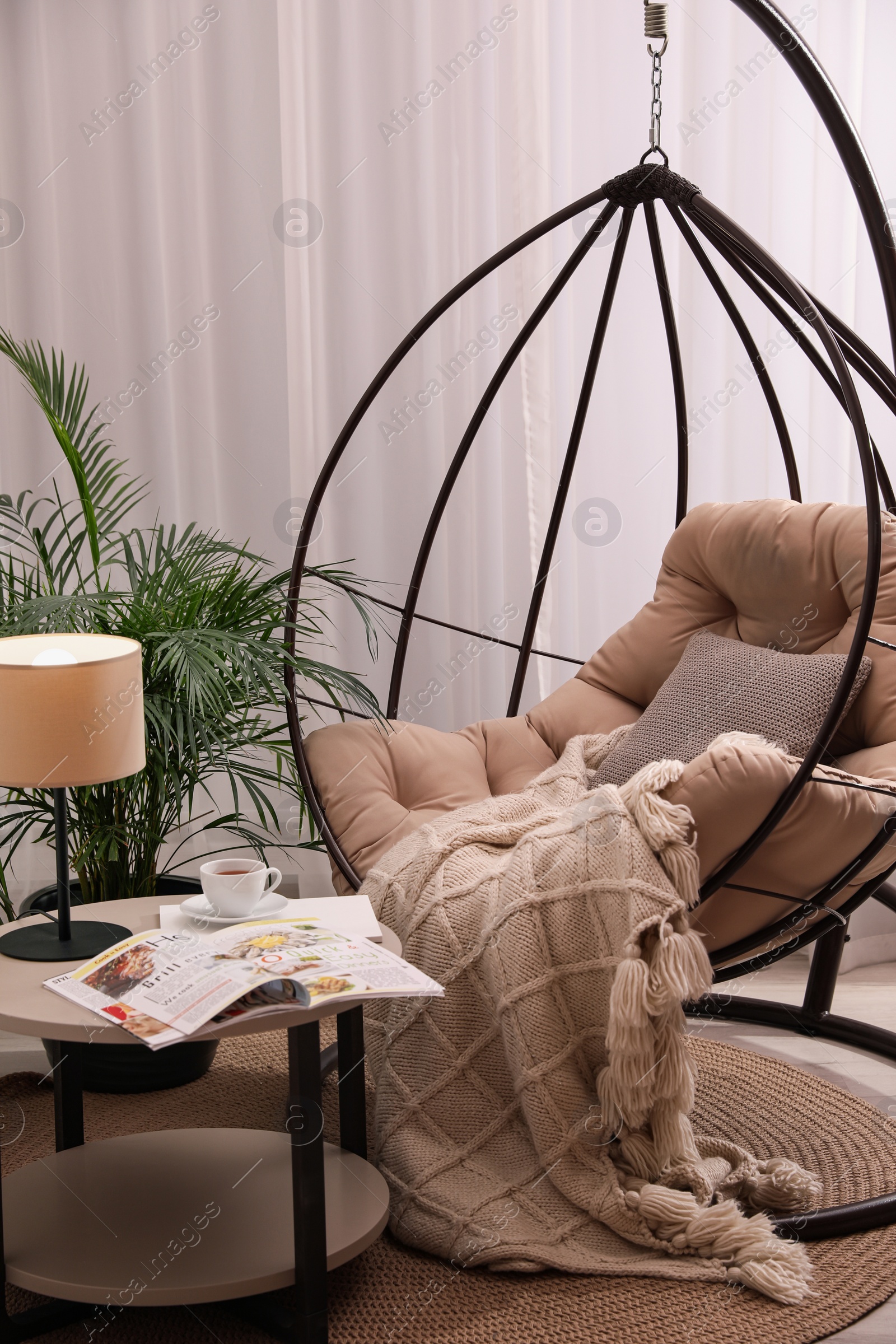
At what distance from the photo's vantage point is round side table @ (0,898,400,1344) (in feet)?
4.27

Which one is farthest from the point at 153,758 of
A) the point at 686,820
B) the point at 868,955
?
the point at 868,955

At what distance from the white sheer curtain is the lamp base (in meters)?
1.44

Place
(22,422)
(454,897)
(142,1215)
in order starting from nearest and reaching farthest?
(142,1215) < (454,897) < (22,422)

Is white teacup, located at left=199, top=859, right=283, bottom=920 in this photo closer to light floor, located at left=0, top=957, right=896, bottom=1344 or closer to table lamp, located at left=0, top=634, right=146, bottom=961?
table lamp, located at left=0, top=634, right=146, bottom=961

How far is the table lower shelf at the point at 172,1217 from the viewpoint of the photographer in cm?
132

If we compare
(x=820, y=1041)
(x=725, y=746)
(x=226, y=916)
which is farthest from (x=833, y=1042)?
(x=226, y=916)

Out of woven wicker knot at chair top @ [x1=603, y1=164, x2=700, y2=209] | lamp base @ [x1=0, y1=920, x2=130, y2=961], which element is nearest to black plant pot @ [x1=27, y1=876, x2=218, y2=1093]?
lamp base @ [x1=0, y1=920, x2=130, y2=961]

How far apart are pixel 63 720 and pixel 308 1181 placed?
606 millimetres

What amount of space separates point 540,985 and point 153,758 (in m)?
0.75

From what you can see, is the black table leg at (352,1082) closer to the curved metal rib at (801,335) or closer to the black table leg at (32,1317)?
the black table leg at (32,1317)

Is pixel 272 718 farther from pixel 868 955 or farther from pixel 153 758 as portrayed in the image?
pixel 868 955

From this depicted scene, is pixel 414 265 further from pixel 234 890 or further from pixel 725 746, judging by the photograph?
pixel 234 890

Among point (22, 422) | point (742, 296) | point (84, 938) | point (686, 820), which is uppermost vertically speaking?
point (742, 296)

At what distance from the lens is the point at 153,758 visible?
1934mm
